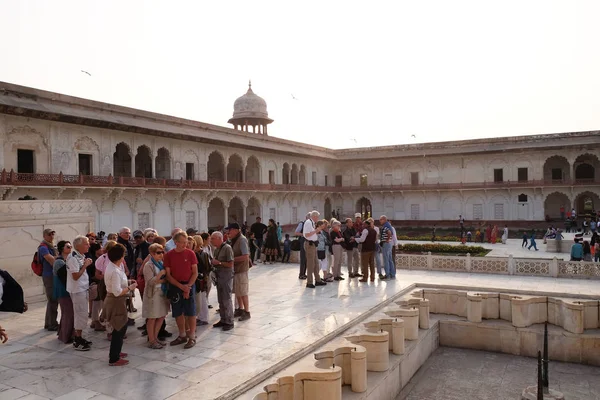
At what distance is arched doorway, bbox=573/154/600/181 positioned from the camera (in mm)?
30812

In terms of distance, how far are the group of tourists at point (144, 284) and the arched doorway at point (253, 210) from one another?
22798 mm

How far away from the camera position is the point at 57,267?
5.51m

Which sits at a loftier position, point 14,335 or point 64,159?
point 64,159

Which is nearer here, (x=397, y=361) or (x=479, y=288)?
(x=397, y=361)

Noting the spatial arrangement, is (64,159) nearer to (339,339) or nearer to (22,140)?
(22,140)

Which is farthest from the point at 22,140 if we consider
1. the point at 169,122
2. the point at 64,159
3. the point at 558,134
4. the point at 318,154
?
the point at 558,134

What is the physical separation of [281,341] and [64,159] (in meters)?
16.6

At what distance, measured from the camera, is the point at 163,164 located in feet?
80.5

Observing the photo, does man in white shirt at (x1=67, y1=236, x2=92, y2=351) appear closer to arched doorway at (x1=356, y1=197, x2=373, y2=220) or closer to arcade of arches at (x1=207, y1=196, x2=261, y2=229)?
arcade of arches at (x1=207, y1=196, x2=261, y2=229)

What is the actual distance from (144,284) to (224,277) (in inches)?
42.1

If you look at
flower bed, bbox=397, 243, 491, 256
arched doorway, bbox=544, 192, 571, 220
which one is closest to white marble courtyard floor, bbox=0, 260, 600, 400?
flower bed, bbox=397, 243, 491, 256

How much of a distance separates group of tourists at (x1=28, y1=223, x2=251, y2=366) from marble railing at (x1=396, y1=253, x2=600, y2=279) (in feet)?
20.6

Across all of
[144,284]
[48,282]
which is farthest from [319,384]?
[48,282]

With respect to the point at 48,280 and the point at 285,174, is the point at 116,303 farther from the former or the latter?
the point at 285,174
